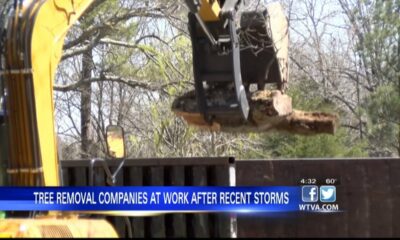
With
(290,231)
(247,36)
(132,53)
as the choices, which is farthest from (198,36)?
(132,53)

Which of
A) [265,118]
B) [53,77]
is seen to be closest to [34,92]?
[53,77]

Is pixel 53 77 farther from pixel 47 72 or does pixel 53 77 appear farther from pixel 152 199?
pixel 152 199

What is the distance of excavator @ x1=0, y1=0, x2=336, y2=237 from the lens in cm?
469

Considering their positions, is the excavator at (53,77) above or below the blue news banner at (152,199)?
above

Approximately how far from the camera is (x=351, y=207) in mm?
10773

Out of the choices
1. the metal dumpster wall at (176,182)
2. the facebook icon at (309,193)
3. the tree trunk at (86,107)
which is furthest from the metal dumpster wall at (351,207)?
the tree trunk at (86,107)

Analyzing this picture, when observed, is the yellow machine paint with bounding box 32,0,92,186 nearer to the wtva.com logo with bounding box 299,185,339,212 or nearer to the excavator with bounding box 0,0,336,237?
the excavator with bounding box 0,0,336,237

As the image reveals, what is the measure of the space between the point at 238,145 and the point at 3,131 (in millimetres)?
11784

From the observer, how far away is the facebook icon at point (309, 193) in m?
10.2

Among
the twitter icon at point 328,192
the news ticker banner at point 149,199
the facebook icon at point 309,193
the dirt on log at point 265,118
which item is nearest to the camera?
the news ticker banner at point 149,199

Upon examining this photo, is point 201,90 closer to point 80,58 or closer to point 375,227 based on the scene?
point 375,227

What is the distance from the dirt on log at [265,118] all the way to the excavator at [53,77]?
0.01 meters

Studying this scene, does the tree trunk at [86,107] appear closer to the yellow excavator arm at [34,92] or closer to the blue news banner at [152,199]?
the blue news banner at [152,199]

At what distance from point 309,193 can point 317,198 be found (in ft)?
2.68
